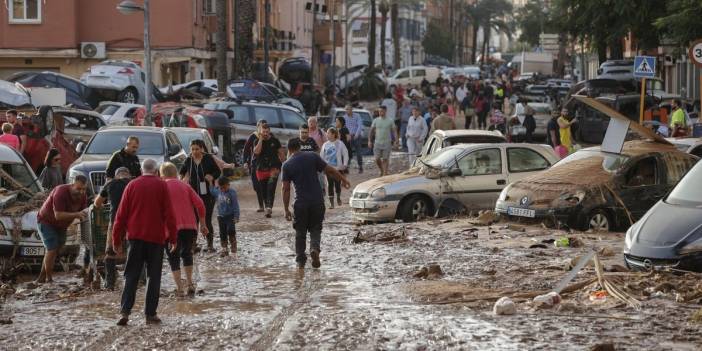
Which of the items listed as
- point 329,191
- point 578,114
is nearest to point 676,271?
point 329,191

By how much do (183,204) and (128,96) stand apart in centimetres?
2959

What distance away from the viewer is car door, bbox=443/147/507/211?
21875 millimetres

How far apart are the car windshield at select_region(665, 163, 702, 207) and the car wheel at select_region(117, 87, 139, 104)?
29.7 metres

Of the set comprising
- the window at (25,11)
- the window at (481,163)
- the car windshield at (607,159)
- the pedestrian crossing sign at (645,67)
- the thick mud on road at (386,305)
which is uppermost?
the window at (25,11)

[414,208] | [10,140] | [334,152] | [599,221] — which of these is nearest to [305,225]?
[599,221]

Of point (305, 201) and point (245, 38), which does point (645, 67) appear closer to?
point (305, 201)

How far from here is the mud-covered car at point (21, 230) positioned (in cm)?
1622

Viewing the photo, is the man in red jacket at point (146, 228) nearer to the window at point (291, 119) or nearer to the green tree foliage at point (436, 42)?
the window at point (291, 119)

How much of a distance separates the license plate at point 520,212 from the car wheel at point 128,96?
25.2 meters

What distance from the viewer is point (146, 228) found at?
39.9ft

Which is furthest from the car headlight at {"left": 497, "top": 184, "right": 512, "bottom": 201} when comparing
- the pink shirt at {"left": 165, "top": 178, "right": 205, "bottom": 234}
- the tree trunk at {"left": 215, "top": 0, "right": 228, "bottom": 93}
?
the tree trunk at {"left": 215, "top": 0, "right": 228, "bottom": 93}

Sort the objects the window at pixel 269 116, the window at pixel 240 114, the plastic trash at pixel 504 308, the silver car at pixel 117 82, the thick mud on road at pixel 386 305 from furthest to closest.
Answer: the silver car at pixel 117 82 → the window at pixel 269 116 → the window at pixel 240 114 → the plastic trash at pixel 504 308 → the thick mud on road at pixel 386 305

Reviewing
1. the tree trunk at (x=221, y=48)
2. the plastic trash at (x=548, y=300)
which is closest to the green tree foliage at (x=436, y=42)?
the tree trunk at (x=221, y=48)

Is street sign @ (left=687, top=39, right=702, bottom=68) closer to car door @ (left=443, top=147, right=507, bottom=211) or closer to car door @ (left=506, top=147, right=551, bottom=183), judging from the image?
car door @ (left=506, top=147, right=551, bottom=183)
